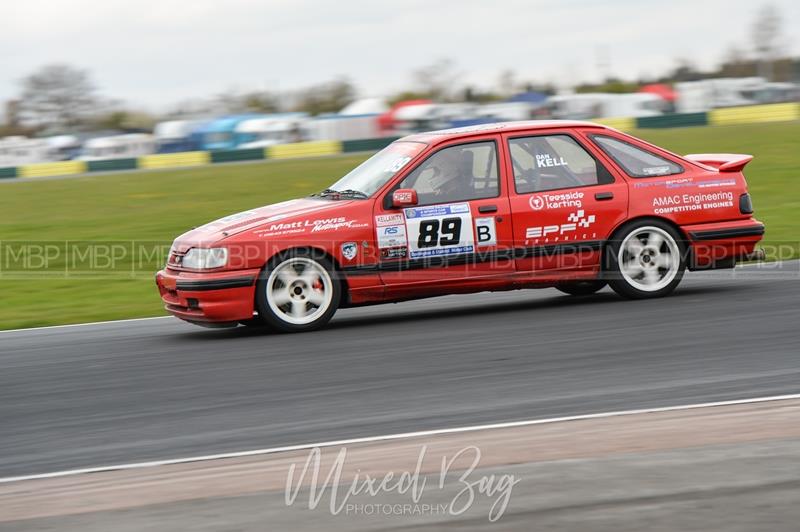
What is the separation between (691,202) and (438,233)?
7.32 feet

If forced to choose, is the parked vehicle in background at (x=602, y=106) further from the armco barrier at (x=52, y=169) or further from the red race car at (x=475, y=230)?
the red race car at (x=475, y=230)

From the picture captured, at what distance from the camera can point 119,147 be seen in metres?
47.1

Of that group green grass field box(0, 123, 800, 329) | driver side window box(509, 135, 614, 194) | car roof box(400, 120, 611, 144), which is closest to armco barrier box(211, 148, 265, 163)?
green grass field box(0, 123, 800, 329)

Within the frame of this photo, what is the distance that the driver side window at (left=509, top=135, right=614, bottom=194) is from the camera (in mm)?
8836

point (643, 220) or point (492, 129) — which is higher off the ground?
point (492, 129)

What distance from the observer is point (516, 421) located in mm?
5516

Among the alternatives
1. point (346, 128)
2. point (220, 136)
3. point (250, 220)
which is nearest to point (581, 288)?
point (250, 220)

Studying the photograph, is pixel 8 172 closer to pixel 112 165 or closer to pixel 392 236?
pixel 112 165

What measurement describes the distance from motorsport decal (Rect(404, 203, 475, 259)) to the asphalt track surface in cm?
61

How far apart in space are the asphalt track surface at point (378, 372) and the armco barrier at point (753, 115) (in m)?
28.8

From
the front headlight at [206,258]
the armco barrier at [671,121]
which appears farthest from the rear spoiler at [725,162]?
the armco barrier at [671,121]

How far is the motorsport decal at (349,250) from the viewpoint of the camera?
8.41 m

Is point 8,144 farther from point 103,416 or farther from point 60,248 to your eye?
point 103,416

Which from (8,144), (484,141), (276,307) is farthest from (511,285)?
(8,144)
